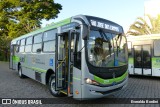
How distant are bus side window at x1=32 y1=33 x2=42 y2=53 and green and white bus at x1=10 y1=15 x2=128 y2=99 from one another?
1245 mm

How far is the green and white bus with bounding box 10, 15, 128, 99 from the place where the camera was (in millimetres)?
6609

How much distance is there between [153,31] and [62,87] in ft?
66.0

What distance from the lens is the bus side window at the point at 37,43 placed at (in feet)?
33.8

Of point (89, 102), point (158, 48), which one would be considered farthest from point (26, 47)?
point (158, 48)

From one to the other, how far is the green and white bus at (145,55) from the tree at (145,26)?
1089 cm

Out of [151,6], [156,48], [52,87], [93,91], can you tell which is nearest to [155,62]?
[156,48]

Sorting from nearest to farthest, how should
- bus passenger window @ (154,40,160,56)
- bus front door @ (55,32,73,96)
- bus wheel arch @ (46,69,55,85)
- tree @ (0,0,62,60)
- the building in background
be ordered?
bus front door @ (55,32,73,96) → bus wheel arch @ (46,69,55,85) → bus passenger window @ (154,40,160,56) → tree @ (0,0,62,60) → the building in background

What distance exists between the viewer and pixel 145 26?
82.4 feet

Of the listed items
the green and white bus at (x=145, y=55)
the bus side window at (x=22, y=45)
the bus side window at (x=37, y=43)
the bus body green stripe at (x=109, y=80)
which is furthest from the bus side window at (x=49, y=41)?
the green and white bus at (x=145, y=55)

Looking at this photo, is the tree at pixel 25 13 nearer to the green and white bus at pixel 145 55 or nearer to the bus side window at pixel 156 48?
the green and white bus at pixel 145 55

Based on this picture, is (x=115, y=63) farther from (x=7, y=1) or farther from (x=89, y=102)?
(x=7, y=1)

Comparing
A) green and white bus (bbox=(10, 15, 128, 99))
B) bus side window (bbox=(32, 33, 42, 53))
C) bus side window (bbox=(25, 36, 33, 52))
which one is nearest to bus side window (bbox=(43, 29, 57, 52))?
green and white bus (bbox=(10, 15, 128, 99))

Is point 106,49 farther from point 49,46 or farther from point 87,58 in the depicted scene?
point 49,46

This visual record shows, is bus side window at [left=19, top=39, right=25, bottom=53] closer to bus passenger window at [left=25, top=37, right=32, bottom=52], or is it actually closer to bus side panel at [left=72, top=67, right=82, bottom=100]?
bus passenger window at [left=25, top=37, right=32, bottom=52]
